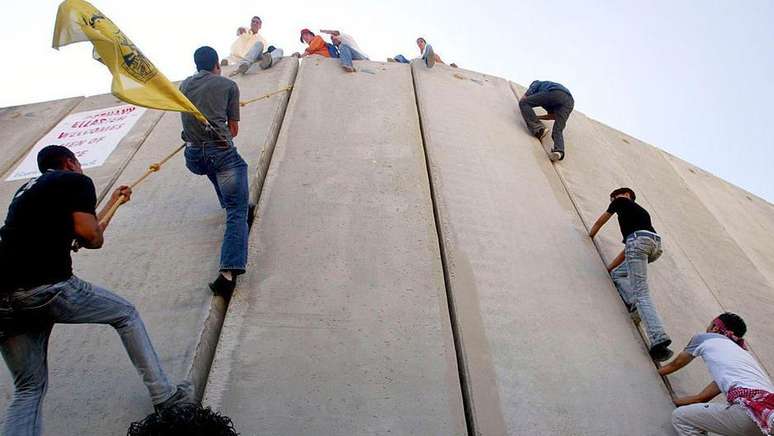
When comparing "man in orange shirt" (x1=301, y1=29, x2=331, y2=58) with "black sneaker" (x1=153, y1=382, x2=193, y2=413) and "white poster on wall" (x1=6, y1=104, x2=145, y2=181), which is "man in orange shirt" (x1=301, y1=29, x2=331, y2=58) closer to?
"white poster on wall" (x1=6, y1=104, x2=145, y2=181)

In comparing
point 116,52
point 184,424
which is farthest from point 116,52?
point 184,424

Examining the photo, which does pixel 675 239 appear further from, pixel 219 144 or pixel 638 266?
pixel 219 144

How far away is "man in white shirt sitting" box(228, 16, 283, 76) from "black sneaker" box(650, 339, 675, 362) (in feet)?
17.4

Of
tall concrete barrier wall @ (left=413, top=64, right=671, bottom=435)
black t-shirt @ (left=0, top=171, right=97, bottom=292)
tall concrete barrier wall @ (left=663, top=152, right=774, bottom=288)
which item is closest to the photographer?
black t-shirt @ (left=0, top=171, right=97, bottom=292)

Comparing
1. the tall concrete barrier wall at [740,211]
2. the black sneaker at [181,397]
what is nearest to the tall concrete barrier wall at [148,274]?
the black sneaker at [181,397]

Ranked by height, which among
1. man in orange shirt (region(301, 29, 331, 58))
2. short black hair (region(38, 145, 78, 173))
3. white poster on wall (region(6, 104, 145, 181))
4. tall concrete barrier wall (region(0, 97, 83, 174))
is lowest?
tall concrete barrier wall (region(0, 97, 83, 174))

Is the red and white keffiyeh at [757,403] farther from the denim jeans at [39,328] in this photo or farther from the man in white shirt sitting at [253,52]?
the man in white shirt sitting at [253,52]

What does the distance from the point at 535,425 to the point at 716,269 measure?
10.4ft

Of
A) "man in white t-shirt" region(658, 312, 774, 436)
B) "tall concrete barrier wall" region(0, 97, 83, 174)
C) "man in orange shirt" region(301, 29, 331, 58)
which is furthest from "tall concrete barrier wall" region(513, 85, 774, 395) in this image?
"tall concrete barrier wall" region(0, 97, 83, 174)

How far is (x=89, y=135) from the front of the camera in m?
5.95

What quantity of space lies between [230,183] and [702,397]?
3243 millimetres

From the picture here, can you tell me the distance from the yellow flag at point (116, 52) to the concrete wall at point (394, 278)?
123 centimetres

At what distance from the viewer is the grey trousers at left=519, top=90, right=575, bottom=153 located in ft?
19.8

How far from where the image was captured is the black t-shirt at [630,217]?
13.4ft
